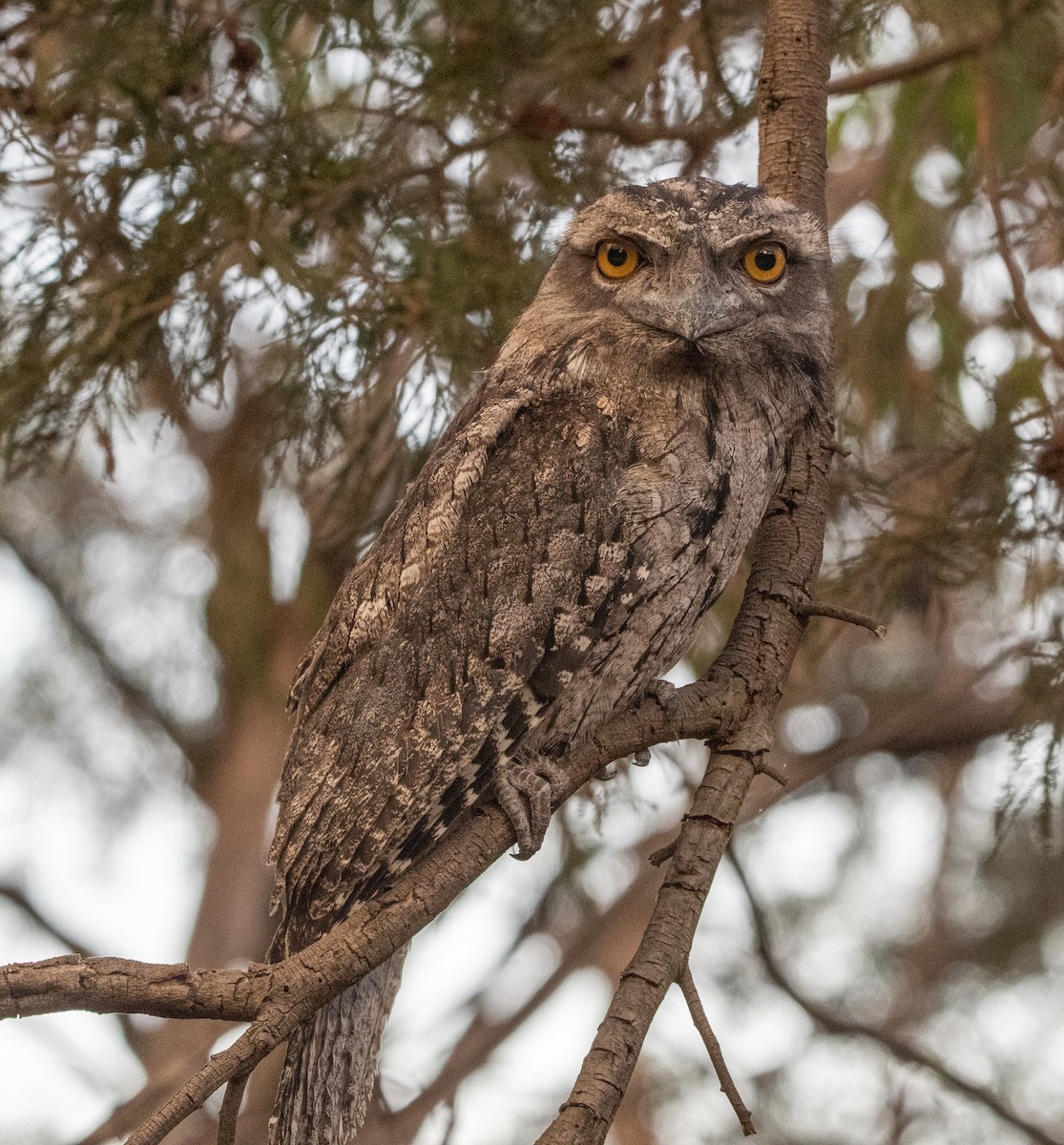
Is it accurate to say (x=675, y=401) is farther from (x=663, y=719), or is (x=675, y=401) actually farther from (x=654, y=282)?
(x=663, y=719)

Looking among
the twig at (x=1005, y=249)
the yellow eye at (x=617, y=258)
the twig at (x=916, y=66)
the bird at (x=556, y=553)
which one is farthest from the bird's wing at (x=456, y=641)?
the twig at (x=916, y=66)

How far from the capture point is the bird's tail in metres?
2.03

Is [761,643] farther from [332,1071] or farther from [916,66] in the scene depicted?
[916,66]

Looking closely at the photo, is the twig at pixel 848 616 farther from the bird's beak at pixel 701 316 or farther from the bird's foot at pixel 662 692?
the bird's beak at pixel 701 316

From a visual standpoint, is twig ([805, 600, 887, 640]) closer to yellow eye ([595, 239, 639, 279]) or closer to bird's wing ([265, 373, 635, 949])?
bird's wing ([265, 373, 635, 949])

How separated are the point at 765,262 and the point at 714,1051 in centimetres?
117

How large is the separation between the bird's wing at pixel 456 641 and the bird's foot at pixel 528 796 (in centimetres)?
4

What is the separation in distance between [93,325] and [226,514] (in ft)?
4.90

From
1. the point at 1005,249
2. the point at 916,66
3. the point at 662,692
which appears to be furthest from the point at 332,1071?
the point at 916,66

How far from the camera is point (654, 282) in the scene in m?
1.95

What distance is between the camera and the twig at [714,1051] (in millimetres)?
1640

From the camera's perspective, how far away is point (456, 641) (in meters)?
1.96

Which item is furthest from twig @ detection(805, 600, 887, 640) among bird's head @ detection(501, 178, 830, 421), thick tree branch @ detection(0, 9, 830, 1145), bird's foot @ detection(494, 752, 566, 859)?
bird's foot @ detection(494, 752, 566, 859)

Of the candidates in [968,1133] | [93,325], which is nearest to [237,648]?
[93,325]
